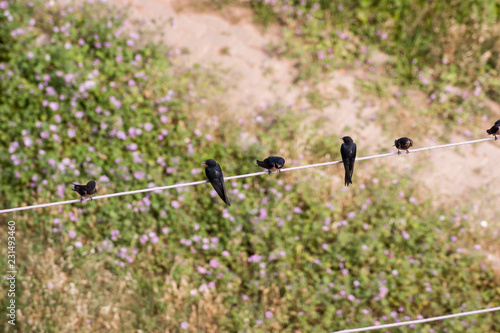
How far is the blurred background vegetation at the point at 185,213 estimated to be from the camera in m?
3.67

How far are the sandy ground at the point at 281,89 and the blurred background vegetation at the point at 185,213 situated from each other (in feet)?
0.80

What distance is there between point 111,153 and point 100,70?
123 cm

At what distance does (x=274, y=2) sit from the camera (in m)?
6.25

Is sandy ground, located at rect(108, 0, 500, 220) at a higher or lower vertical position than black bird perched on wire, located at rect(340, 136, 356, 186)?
higher

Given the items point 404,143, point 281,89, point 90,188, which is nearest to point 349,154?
point 404,143

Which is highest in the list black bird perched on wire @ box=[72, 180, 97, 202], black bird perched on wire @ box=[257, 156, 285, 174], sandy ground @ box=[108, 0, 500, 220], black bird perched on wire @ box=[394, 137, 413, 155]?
sandy ground @ box=[108, 0, 500, 220]

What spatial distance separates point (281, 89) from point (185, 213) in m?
2.36

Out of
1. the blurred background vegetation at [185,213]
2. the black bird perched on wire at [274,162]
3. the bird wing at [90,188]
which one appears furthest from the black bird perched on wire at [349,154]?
the bird wing at [90,188]

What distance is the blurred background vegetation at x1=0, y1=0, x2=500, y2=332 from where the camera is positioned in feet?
12.0

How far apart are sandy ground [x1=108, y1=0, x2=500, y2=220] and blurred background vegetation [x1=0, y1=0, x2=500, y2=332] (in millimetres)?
243

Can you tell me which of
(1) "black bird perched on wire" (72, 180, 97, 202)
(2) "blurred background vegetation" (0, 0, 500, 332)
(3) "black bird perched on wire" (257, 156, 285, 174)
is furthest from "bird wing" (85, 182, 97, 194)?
(2) "blurred background vegetation" (0, 0, 500, 332)

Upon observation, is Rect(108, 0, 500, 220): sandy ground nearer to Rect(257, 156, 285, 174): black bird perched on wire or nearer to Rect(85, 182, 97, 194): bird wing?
Rect(257, 156, 285, 174): black bird perched on wire

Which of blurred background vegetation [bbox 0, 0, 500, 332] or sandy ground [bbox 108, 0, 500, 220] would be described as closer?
blurred background vegetation [bbox 0, 0, 500, 332]

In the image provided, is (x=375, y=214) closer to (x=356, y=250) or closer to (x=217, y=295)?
(x=356, y=250)
